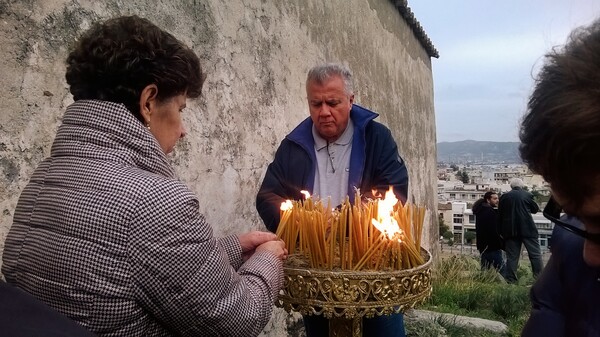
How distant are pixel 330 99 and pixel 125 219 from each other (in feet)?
4.68

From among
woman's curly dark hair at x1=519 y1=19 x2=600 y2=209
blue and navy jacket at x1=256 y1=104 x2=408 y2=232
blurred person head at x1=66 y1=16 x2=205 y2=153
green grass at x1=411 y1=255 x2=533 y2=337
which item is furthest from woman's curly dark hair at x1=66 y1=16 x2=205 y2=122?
green grass at x1=411 y1=255 x2=533 y2=337

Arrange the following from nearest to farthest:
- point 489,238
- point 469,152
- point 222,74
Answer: point 222,74 → point 489,238 → point 469,152

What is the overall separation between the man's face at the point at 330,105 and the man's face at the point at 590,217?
1.51 metres

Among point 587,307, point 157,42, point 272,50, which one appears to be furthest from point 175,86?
point 272,50

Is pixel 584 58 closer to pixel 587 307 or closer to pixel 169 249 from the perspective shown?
pixel 587 307

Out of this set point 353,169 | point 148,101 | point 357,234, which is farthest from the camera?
point 353,169

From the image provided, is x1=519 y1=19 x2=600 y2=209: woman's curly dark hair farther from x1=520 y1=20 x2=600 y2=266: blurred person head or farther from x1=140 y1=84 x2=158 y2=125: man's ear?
x1=140 y1=84 x2=158 y2=125: man's ear

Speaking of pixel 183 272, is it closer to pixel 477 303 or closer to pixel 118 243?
pixel 118 243

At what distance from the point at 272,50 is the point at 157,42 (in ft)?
8.30

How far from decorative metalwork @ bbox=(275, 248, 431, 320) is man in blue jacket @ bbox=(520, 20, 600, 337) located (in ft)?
1.95

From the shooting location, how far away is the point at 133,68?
1.31m

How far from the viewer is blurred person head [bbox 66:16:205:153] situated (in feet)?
4.32

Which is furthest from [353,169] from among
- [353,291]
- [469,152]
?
[469,152]

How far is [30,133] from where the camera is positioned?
189cm
